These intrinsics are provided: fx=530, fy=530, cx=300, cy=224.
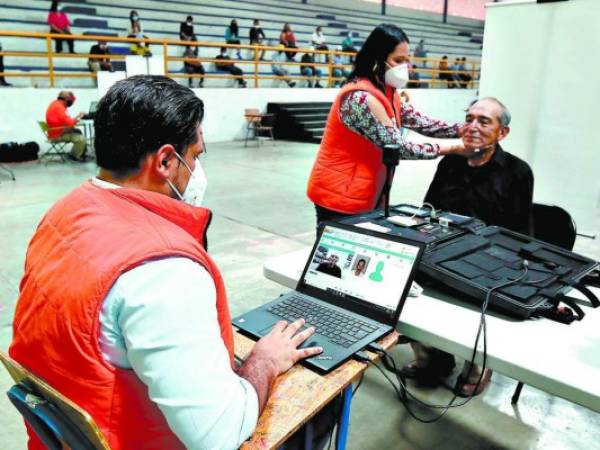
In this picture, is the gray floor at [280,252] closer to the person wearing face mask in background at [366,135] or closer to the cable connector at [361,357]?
the person wearing face mask in background at [366,135]

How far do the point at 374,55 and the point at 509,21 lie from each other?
2.43 meters

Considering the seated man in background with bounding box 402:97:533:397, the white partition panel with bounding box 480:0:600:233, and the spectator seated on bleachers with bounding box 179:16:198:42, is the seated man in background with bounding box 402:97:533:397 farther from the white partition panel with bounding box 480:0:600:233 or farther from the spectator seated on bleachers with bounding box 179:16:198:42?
the spectator seated on bleachers with bounding box 179:16:198:42

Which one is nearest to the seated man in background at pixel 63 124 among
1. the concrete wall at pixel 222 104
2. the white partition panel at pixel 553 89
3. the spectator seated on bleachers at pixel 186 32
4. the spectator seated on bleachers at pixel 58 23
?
the concrete wall at pixel 222 104

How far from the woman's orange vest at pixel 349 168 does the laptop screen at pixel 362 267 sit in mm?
747

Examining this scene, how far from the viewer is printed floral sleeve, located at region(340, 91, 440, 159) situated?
2.03 m

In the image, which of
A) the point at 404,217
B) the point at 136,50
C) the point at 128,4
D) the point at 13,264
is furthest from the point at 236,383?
the point at 128,4

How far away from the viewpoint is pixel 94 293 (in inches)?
31.1

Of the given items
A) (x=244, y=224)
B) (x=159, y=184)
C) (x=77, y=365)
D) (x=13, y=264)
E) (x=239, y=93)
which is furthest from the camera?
(x=239, y=93)

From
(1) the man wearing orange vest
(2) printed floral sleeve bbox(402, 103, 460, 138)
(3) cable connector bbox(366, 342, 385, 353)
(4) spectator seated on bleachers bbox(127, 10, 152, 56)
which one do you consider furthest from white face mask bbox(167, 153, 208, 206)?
(4) spectator seated on bleachers bbox(127, 10, 152, 56)

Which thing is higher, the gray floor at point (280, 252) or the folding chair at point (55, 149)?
the folding chair at point (55, 149)

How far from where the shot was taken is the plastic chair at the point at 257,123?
10133mm

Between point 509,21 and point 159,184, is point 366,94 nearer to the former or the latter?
point 159,184

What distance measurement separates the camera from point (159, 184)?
3.19 feet

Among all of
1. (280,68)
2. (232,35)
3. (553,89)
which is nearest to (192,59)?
(232,35)
